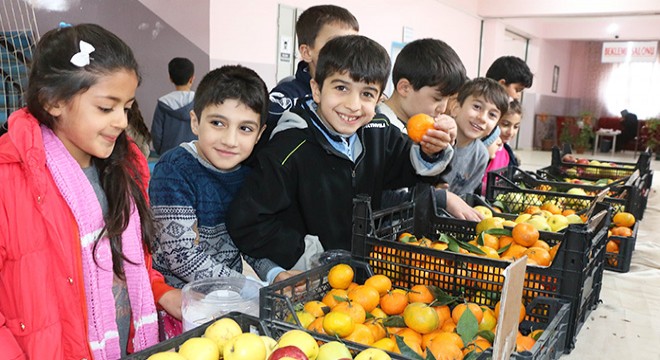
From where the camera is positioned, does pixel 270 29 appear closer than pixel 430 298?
No

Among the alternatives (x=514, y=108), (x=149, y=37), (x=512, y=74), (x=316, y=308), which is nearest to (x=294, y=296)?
(x=316, y=308)

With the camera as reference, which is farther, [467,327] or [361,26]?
[361,26]

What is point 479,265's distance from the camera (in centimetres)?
137

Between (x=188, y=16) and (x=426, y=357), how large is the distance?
4316 millimetres

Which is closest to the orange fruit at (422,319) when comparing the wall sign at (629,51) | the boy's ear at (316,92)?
the boy's ear at (316,92)

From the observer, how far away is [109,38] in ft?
4.11

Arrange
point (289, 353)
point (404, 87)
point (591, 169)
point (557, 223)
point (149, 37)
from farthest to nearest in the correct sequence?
point (149, 37) → point (591, 169) → point (404, 87) → point (557, 223) → point (289, 353)

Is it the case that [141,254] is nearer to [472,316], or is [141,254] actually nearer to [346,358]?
[346,358]

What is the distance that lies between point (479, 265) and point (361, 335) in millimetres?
396

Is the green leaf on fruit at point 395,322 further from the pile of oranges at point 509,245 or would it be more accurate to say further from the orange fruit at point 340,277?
the pile of oranges at point 509,245

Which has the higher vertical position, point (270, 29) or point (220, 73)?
point (270, 29)

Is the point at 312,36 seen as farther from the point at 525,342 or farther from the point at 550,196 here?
Result: the point at 525,342

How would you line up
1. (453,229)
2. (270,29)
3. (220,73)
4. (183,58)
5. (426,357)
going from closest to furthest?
1. (426,357)
2. (220,73)
3. (453,229)
4. (183,58)
5. (270,29)

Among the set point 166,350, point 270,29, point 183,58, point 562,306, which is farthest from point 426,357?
point 270,29
